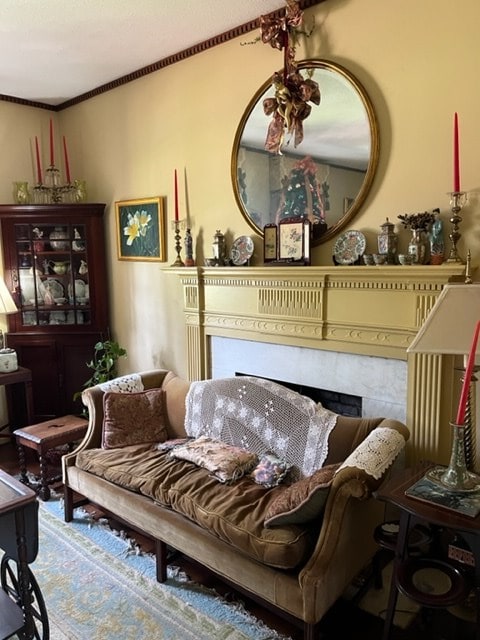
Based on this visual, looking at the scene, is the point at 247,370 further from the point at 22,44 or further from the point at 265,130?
the point at 22,44

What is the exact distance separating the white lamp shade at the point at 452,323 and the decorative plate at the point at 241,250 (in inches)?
60.0

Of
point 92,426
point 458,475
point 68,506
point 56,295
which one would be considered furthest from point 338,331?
point 56,295

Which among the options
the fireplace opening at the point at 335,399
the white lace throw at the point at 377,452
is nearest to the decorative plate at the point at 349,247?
the fireplace opening at the point at 335,399

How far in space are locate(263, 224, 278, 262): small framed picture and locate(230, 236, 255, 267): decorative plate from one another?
0.47ft

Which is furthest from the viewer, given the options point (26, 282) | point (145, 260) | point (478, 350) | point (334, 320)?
point (26, 282)

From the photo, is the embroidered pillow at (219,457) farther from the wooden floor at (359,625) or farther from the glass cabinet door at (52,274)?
the glass cabinet door at (52,274)

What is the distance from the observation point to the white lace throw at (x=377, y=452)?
1983 millimetres

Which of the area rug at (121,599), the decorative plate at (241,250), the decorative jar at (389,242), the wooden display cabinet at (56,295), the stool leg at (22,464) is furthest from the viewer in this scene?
the wooden display cabinet at (56,295)

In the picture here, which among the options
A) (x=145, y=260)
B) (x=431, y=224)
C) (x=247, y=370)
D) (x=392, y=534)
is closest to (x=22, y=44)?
(x=145, y=260)

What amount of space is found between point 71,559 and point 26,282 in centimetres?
247

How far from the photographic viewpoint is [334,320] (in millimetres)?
2705

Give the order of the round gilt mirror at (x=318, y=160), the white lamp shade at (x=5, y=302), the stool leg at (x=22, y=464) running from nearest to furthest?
the round gilt mirror at (x=318, y=160) < the stool leg at (x=22, y=464) < the white lamp shade at (x=5, y=302)

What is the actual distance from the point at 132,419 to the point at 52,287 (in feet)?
5.83

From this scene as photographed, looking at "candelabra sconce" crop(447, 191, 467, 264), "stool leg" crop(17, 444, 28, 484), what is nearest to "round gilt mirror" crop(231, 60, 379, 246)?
"candelabra sconce" crop(447, 191, 467, 264)
